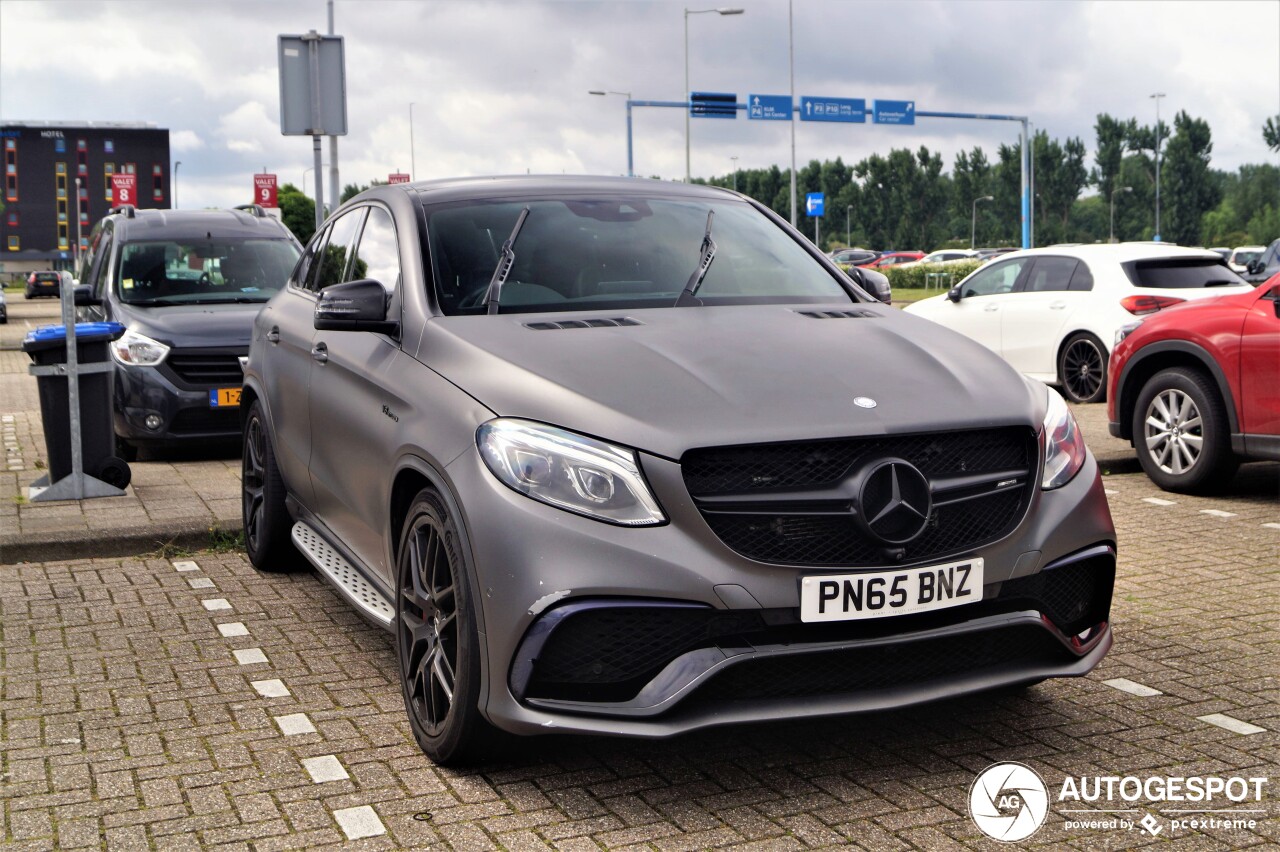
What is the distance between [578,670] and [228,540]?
4299mm

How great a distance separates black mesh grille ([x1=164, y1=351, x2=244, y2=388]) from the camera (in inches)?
398

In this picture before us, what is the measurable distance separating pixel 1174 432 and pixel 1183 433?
0.07 m

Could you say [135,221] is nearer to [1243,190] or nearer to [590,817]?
[590,817]

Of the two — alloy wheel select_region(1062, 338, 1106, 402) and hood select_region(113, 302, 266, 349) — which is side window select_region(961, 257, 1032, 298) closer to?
alloy wheel select_region(1062, 338, 1106, 402)

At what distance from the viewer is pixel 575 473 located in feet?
11.7

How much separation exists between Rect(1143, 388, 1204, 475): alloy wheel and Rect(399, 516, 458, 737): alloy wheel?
5.80m

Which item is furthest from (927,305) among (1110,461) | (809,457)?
(809,457)

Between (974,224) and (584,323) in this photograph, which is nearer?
(584,323)

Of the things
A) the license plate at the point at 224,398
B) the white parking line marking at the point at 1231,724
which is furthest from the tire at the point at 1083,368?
the white parking line marking at the point at 1231,724

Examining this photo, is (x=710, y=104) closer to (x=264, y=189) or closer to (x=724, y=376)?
(x=264, y=189)

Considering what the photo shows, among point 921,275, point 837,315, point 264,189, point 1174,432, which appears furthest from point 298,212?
point 837,315

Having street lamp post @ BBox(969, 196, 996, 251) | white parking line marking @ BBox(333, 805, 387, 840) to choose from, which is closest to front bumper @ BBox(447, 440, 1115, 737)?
white parking line marking @ BBox(333, 805, 387, 840)

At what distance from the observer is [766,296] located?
4.93 meters

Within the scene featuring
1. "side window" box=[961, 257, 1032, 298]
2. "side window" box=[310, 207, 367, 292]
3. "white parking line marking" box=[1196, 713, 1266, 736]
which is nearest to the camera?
"white parking line marking" box=[1196, 713, 1266, 736]
